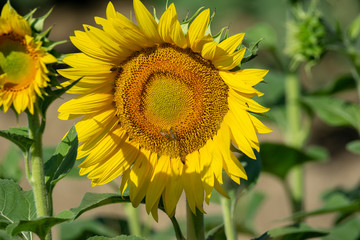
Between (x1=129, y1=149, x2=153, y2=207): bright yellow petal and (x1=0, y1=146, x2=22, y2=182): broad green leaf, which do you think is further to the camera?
(x1=0, y1=146, x2=22, y2=182): broad green leaf

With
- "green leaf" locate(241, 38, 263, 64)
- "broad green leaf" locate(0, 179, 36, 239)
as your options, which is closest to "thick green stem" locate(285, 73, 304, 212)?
"green leaf" locate(241, 38, 263, 64)

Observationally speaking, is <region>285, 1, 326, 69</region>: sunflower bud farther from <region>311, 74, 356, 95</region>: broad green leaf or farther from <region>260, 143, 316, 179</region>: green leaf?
<region>260, 143, 316, 179</region>: green leaf

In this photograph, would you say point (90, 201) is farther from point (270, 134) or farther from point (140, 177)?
point (270, 134)

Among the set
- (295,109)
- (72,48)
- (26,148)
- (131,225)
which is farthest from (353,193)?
(72,48)

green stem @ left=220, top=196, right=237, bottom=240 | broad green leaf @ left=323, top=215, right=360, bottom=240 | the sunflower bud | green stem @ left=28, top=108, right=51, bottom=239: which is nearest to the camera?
green stem @ left=28, top=108, right=51, bottom=239

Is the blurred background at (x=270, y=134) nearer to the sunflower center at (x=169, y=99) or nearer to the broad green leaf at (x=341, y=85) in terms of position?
the broad green leaf at (x=341, y=85)

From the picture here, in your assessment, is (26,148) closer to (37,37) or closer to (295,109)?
(37,37)

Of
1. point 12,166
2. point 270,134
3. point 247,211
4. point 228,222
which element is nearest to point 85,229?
point 12,166

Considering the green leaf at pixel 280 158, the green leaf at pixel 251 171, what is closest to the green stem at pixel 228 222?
the green leaf at pixel 251 171
